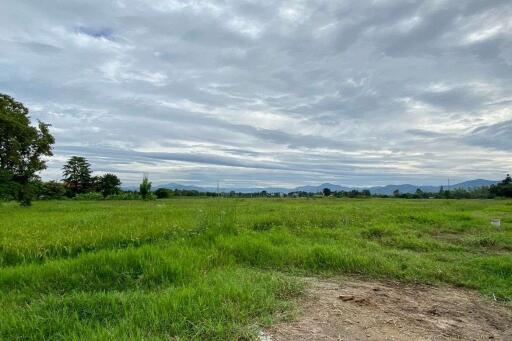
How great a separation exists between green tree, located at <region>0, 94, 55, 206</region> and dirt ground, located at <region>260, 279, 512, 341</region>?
82.5 feet

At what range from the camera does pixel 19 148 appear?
24.9 metres

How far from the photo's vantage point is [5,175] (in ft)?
78.1

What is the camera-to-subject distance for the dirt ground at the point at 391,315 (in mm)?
3633

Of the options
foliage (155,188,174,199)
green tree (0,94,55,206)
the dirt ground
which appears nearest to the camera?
the dirt ground

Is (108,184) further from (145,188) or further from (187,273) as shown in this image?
(187,273)

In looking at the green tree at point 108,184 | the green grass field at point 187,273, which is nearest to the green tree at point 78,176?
the green tree at point 108,184

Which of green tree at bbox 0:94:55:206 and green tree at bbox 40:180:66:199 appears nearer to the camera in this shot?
green tree at bbox 0:94:55:206

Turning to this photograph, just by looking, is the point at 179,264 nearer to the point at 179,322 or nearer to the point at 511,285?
the point at 179,322

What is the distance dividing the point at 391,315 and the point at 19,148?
27.2 m

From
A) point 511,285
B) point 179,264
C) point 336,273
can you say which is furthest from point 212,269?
point 511,285

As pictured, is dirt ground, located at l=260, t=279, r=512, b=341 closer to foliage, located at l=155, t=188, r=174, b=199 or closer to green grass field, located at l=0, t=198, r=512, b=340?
green grass field, located at l=0, t=198, r=512, b=340

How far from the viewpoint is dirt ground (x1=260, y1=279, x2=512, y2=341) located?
3633 millimetres

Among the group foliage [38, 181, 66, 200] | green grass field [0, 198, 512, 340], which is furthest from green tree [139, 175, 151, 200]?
green grass field [0, 198, 512, 340]

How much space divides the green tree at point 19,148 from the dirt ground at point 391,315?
2514 centimetres
